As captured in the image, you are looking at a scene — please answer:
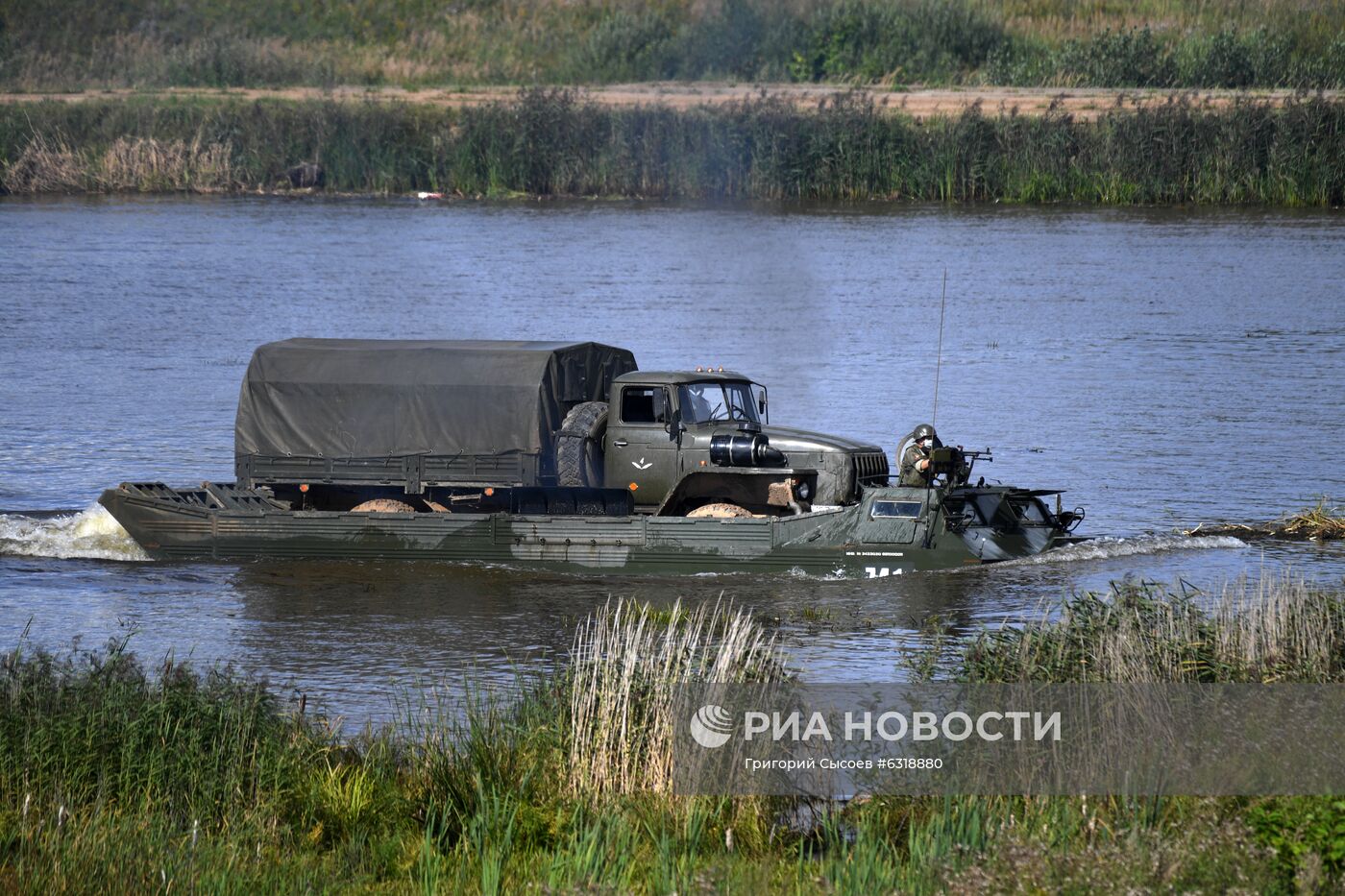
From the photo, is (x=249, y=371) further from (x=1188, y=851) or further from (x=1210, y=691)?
(x=1188, y=851)

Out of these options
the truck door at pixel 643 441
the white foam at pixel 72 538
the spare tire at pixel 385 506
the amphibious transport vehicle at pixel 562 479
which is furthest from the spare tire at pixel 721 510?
the white foam at pixel 72 538

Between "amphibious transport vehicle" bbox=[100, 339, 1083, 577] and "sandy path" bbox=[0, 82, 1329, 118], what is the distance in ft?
112

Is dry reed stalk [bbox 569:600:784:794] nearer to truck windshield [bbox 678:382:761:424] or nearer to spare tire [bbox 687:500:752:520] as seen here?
spare tire [bbox 687:500:752:520]

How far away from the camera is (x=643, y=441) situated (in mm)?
19781

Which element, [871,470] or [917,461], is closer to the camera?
[917,461]

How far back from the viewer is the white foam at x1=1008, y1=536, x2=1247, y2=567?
20062 mm

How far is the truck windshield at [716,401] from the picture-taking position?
19969 millimetres

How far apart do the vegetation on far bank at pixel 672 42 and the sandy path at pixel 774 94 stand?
2.06 metres

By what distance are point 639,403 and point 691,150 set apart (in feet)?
109

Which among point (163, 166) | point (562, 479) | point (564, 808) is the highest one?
point (163, 166)

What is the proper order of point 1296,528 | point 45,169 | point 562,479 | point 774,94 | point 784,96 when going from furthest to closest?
point 45,169 < point 774,94 < point 784,96 < point 1296,528 < point 562,479

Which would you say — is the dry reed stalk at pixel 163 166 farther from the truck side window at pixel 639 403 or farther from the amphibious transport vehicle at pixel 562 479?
the truck side window at pixel 639 403


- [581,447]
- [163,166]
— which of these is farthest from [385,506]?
[163,166]

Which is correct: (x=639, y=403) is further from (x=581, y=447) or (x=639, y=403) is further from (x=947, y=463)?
(x=947, y=463)
